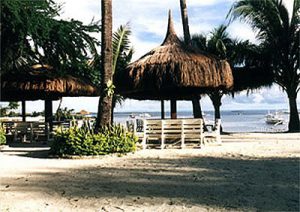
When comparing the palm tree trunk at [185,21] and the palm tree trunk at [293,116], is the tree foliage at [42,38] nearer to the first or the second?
the palm tree trunk at [185,21]

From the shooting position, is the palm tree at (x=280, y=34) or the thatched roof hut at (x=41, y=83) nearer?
the thatched roof hut at (x=41, y=83)

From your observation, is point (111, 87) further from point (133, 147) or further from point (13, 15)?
point (13, 15)

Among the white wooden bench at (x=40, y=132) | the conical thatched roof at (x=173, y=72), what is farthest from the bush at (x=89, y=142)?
the white wooden bench at (x=40, y=132)

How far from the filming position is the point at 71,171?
884 cm

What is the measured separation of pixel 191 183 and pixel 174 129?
6.54 m

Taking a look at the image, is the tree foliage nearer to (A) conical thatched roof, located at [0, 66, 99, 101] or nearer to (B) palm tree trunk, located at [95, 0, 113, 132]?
(A) conical thatched roof, located at [0, 66, 99, 101]

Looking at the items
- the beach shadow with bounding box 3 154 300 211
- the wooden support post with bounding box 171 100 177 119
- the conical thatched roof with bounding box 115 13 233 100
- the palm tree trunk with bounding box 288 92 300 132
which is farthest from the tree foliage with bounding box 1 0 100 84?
the palm tree trunk with bounding box 288 92 300 132

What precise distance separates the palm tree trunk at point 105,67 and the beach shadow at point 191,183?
2.16 metres

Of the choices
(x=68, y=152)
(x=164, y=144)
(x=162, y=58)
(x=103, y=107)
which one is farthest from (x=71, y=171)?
(x=162, y=58)

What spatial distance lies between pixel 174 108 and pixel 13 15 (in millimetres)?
6547

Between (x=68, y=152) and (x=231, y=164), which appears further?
(x=68, y=152)

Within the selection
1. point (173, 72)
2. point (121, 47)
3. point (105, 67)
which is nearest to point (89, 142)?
point (105, 67)

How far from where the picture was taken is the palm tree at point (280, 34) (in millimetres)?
22000

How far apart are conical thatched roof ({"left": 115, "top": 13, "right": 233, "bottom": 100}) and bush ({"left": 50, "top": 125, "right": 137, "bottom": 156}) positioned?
2.62 m
